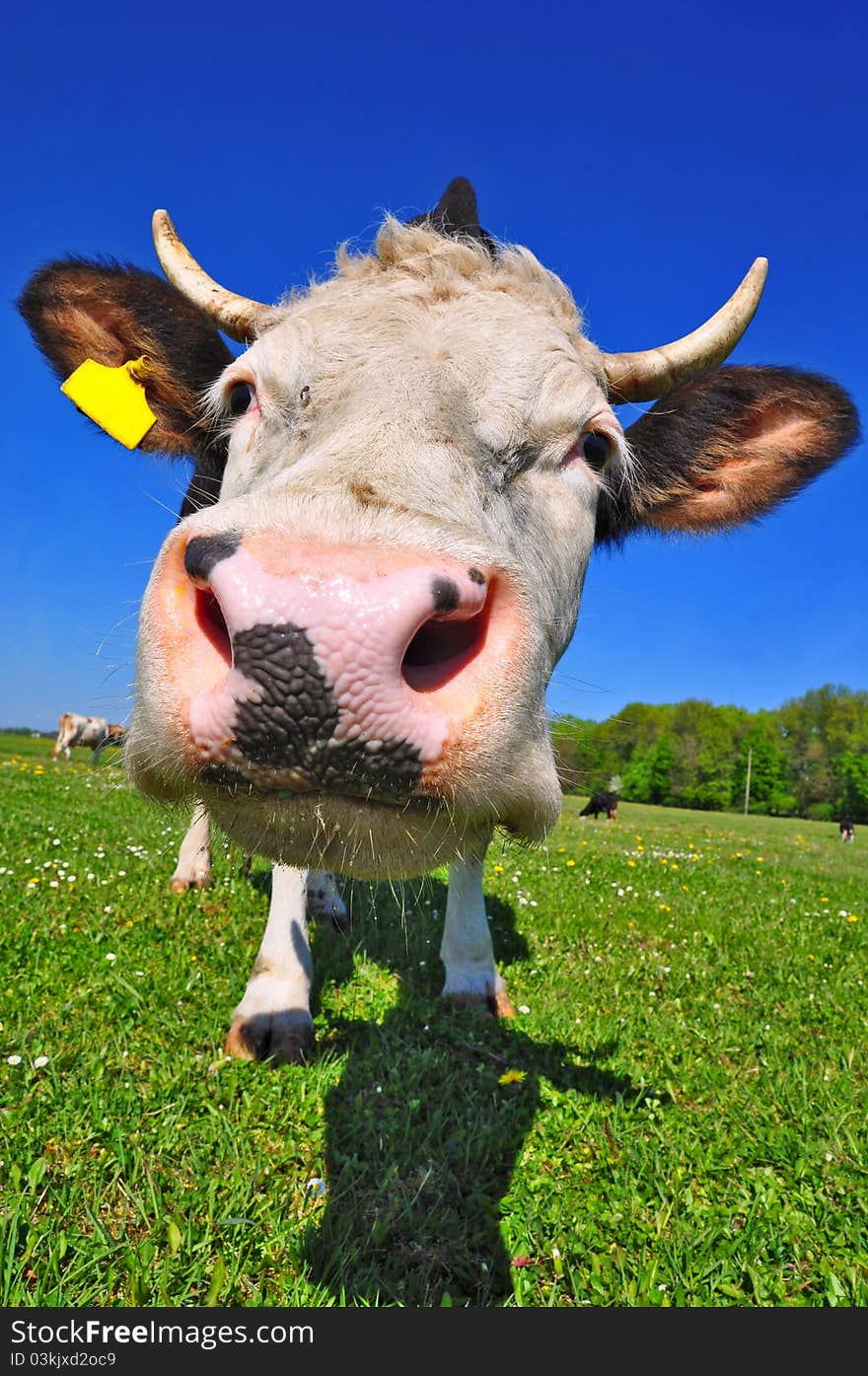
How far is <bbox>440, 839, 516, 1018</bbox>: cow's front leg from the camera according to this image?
4.23 m

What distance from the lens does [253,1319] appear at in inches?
77.1

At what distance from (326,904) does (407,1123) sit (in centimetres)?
265

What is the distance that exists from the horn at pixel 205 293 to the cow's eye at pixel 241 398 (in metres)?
0.75

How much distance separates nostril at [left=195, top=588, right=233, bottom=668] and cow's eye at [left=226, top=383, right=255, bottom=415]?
1666 millimetres

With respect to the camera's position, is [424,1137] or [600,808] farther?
[600,808]

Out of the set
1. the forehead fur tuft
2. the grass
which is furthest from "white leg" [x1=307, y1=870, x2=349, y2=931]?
the forehead fur tuft

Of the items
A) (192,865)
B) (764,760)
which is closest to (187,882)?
(192,865)

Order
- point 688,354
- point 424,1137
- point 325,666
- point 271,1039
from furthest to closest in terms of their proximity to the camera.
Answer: point 688,354 < point 271,1039 < point 424,1137 < point 325,666

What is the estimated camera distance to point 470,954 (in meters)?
4.31

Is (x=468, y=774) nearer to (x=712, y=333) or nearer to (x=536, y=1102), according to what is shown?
(x=536, y=1102)

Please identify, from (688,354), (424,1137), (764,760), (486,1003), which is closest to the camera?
(424,1137)

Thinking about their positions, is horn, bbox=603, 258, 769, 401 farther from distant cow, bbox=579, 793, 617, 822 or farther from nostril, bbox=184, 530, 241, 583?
distant cow, bbox=579, 793, 617, 822

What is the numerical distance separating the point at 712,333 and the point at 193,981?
399 centimetres

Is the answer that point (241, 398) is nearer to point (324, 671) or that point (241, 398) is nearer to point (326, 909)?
point (324, 671)
